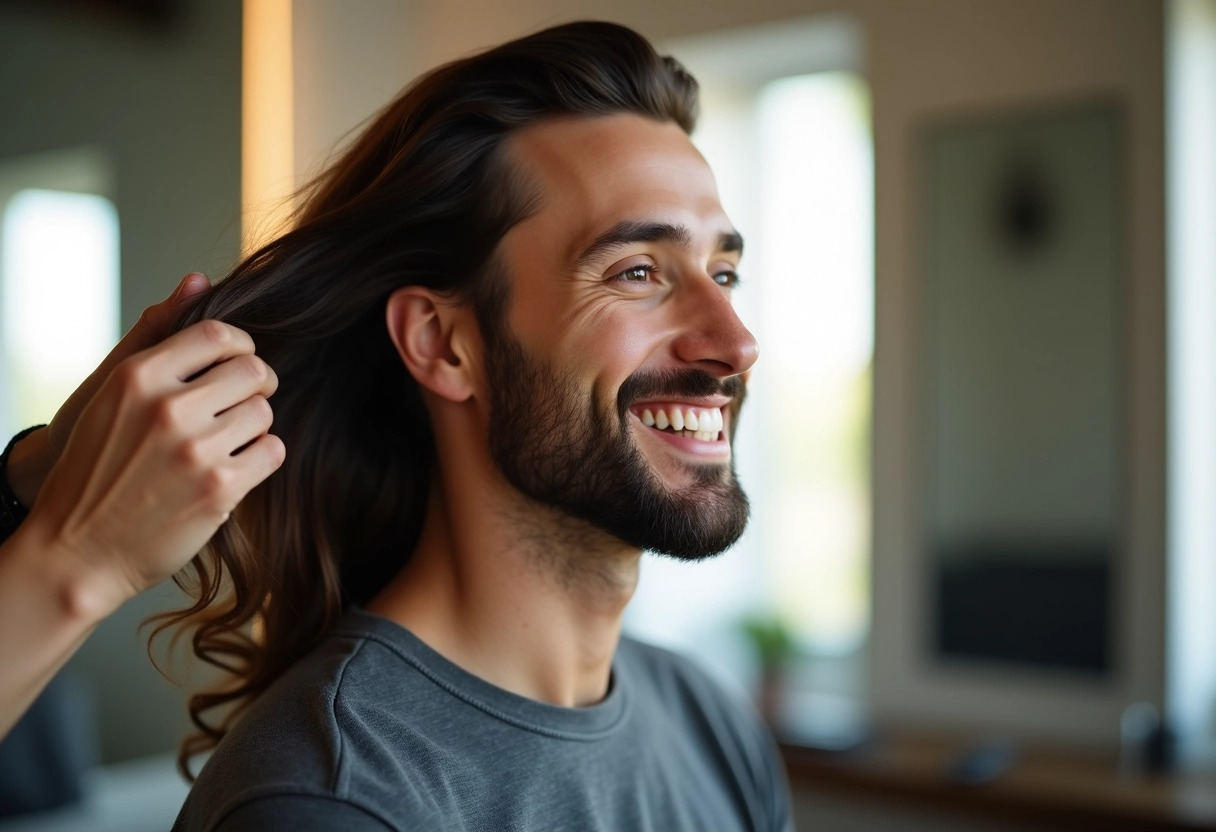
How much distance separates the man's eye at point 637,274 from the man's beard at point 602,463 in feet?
0.39

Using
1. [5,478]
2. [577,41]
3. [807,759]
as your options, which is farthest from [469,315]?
[807,759]

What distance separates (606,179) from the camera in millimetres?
1332

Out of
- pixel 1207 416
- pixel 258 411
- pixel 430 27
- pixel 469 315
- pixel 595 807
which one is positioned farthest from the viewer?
pixel 1207 416

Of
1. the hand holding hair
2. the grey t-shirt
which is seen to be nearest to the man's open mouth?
the grey t-shirt

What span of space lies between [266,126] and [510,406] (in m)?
0.52

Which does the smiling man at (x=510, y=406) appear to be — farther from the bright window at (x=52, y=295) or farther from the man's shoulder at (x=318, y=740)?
the bright window at (x=52, y=295)

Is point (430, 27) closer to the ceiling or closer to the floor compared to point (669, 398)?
closer to the ceiling

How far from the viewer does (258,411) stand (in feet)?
3.27

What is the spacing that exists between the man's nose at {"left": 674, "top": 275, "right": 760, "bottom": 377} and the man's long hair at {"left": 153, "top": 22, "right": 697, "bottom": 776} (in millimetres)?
226

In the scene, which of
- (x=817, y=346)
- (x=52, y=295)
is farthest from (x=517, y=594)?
(x=817, y=346)

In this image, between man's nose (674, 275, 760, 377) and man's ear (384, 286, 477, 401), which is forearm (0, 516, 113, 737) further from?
man's nose (674, 275, 760, 377)

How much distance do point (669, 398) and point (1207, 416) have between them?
6.69 ft

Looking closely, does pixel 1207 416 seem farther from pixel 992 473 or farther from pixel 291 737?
pixel 291 737

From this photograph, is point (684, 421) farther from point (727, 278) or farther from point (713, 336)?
point (727, 278)
